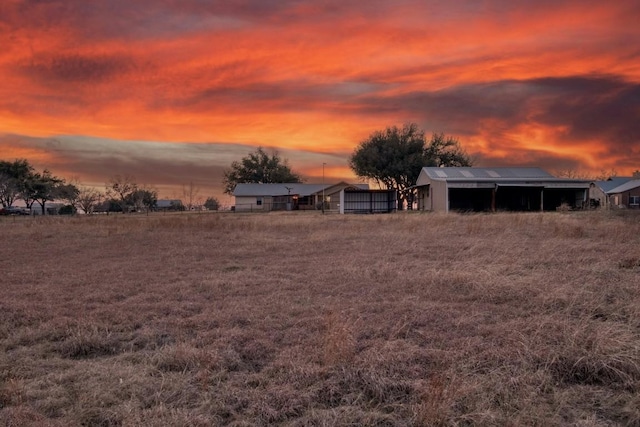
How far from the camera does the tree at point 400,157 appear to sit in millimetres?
57719

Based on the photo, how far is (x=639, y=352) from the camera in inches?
178

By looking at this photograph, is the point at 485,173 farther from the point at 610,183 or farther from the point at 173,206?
the point at 173,206

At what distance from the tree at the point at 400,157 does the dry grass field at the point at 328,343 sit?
47446mm

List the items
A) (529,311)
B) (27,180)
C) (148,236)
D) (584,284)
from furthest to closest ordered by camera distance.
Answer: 1. (27,180)
2. (148,236)
3. (584,284)
4. (529,311)

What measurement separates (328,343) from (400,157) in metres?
55.2

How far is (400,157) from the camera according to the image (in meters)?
58.3

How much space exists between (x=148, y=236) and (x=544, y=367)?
662 inches

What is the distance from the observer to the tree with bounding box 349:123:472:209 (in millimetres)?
57719

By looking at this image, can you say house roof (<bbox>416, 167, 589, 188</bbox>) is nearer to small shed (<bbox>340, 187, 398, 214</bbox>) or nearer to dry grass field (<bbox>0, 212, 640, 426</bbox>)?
small shed (<bbox>340, 187, 398, 214</bbox>)

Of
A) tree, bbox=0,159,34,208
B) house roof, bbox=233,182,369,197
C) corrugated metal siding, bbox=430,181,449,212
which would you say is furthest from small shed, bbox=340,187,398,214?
tree, bbox=0,159,34,208

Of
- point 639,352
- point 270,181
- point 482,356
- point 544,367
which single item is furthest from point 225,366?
point 270,181

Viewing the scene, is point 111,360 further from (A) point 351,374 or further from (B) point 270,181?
(B) point 270,181

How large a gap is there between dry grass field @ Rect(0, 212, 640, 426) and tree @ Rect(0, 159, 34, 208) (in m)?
63.2

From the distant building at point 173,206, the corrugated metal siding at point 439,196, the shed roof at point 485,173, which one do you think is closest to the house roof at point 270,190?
the distant building at point 173,206
